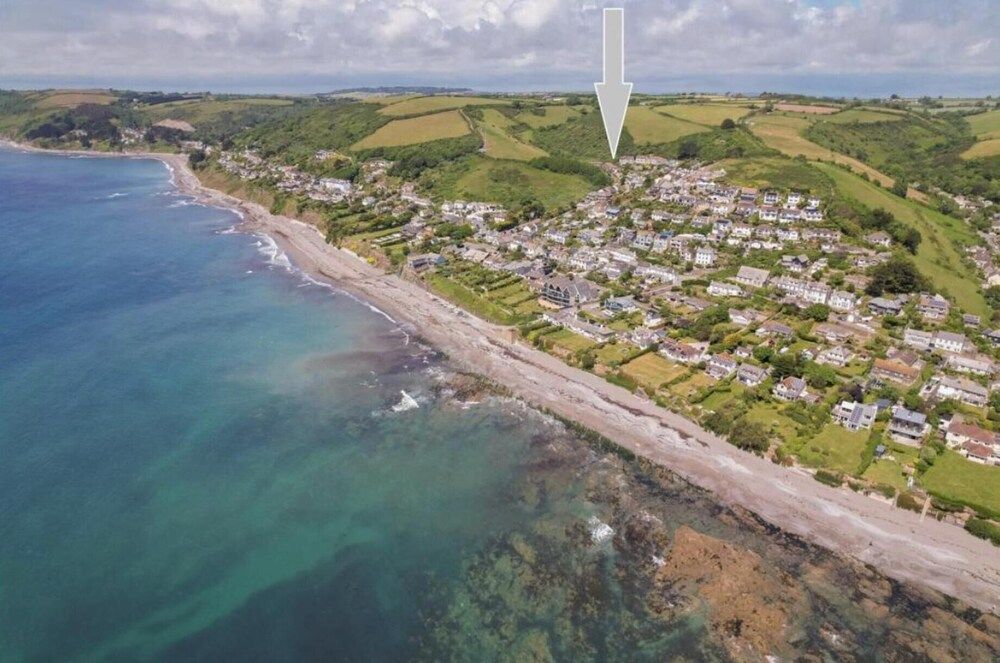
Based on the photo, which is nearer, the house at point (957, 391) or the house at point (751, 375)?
the house at point (957, 391)

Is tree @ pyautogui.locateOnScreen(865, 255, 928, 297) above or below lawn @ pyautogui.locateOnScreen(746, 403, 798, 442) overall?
above

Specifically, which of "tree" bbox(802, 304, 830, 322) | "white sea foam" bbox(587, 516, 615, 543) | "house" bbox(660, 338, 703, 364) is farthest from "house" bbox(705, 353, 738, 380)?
"white sea foam" bbox(587, 516, 615, 543)

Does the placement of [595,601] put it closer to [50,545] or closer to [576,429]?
[576,429]

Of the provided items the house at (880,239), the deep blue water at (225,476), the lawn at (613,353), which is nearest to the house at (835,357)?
the lawn at (613,353)

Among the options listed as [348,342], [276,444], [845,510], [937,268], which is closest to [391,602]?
[276,444]

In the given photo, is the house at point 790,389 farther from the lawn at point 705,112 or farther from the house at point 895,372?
the lawn at point 705,112

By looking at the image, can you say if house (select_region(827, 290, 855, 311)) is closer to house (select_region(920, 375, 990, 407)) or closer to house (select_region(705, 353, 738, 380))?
house (select_region(920, 375, 990, 407))
